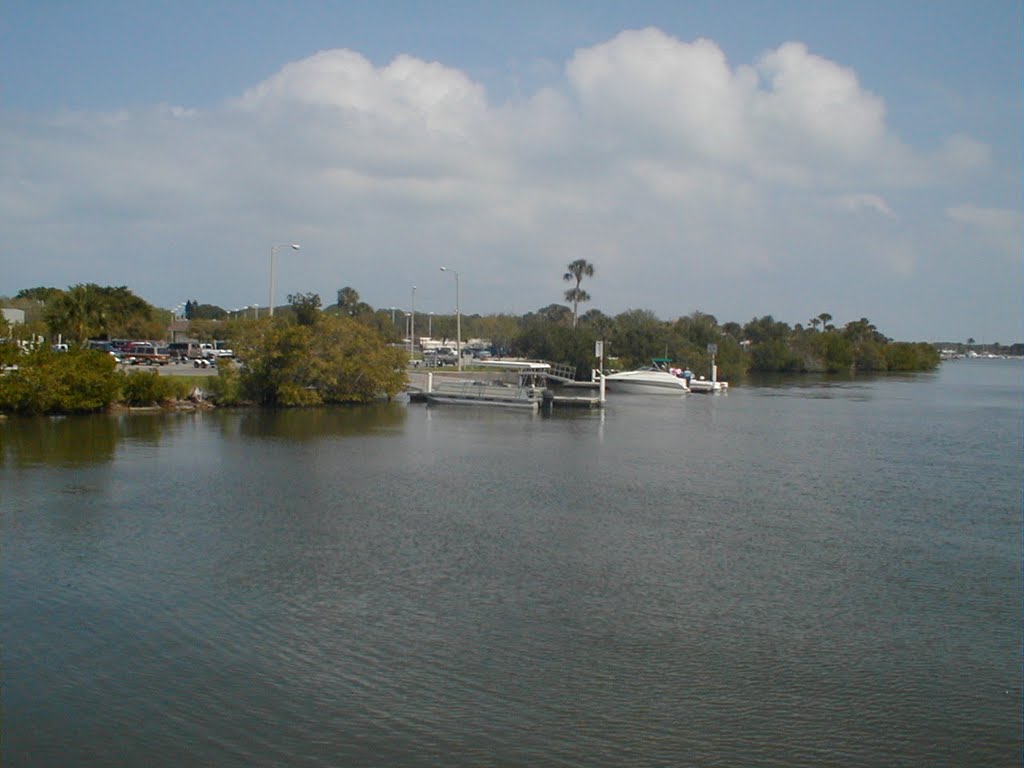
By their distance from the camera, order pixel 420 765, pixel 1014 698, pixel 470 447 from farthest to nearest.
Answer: pixel 470 447 → pixel 1014 698 → pixel 420 765

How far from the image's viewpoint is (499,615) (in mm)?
14344

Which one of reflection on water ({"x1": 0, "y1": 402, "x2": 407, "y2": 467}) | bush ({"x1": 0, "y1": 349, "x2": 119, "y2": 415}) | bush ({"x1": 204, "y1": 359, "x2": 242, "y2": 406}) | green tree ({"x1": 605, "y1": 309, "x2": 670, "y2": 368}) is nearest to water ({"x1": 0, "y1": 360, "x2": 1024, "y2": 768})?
reflection on water ({"x1": 0, "y1": 402, "x2": 407, "y2": 467})

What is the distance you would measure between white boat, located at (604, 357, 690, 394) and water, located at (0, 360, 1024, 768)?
45.5 metres

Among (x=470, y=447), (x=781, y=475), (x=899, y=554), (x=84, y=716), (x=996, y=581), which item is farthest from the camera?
(x=470, y=447)

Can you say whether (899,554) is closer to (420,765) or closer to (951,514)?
(951,514)

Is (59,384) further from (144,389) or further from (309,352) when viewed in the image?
(309,352)

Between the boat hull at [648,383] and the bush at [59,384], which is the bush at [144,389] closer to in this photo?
the bush at [59,384]

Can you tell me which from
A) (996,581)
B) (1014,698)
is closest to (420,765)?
(1014,698)

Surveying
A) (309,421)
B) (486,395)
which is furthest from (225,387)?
(486,395)

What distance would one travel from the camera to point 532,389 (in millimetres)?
57875

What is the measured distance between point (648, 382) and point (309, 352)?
110ft

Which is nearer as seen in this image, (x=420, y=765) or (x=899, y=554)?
(x=420, y=765)

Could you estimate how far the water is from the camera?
10.6 m

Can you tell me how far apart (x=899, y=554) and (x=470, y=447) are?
19.4 m
